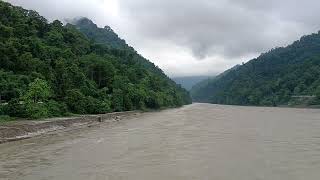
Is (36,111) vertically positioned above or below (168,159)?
above

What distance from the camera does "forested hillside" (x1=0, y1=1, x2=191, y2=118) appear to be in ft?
180

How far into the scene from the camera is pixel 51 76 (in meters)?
66.8

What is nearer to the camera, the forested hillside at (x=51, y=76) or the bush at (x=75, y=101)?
the forested hillside at (x=51, y=76)

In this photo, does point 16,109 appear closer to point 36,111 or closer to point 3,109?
point 3,109

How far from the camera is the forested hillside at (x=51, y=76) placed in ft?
180

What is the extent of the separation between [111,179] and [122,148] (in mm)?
11526

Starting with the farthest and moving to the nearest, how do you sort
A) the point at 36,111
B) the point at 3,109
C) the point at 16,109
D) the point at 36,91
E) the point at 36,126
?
the point at 36,91, the point at 36,111, the point at 16,109, the point at 3,109, the point at 36,126

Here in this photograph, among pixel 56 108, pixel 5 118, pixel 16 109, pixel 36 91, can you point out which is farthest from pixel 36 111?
pixel 56 108

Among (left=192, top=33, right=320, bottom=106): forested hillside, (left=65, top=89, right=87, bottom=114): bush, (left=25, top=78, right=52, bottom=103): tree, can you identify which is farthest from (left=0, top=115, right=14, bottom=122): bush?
(left=192, top=33, right=320, bottom=106): forested hillside

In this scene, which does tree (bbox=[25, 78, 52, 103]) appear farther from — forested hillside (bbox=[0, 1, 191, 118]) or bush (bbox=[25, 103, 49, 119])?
bush (bbox=[25, 103, 49, 119])

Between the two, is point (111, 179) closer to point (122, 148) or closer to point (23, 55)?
point (122, 148)

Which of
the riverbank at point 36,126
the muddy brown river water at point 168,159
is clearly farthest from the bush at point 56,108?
the muddy brown river water at point 168,159

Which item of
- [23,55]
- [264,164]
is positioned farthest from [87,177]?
[23,55]

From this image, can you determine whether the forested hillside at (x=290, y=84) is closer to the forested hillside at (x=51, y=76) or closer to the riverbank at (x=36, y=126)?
the forested hillside at (x=51, y=76)
